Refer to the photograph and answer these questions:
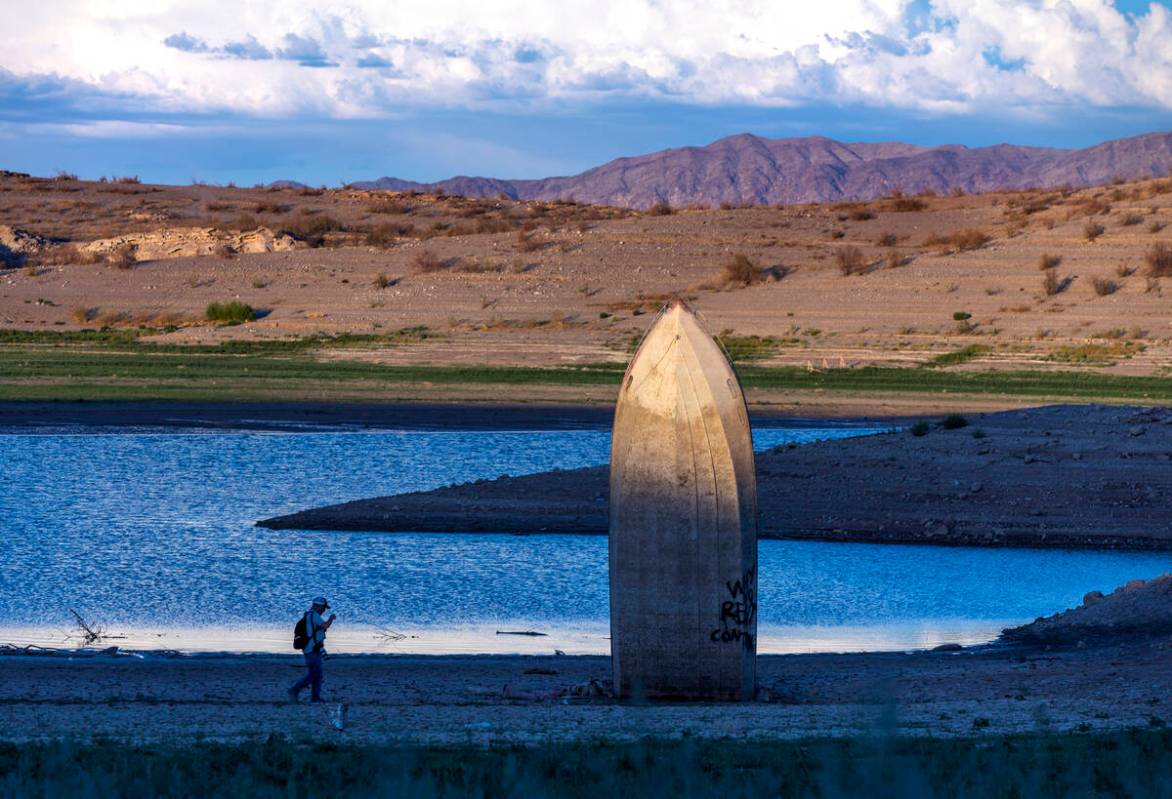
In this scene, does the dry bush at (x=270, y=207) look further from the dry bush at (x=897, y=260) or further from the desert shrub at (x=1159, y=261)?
the desert shrub at (x=1159, y=261)

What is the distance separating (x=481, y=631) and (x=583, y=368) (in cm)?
2781

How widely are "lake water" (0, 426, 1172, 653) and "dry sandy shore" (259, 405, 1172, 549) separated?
66 cm

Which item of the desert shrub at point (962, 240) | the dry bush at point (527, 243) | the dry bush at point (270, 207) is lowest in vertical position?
the dry bush at point (527, 243)

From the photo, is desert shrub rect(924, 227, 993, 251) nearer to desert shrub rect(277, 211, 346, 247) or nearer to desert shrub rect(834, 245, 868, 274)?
desert shrub rect(834, 245, 868, 274)

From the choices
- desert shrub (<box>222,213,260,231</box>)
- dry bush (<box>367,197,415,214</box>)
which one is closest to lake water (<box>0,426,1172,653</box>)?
desert shrub (<box>222,213,260,231</box>)

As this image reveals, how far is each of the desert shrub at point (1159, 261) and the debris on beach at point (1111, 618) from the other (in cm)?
3638

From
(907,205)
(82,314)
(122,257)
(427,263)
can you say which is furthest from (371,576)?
(907,205)

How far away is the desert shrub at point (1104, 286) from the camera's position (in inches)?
2002

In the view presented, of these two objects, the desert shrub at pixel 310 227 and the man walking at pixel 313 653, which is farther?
the desert shrub at pixel 310 227

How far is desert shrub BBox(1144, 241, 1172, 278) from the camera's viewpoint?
51469 millimetres

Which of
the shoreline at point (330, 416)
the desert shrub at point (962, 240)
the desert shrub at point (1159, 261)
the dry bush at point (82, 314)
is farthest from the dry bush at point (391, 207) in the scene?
the shoreline at point (330, 416)

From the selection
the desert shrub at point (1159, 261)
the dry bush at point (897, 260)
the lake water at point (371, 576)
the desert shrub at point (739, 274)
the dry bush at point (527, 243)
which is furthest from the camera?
the dry bush at point (527, 243)

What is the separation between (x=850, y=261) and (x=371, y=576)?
1587 inches

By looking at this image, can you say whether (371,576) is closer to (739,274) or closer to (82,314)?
(739,274)
